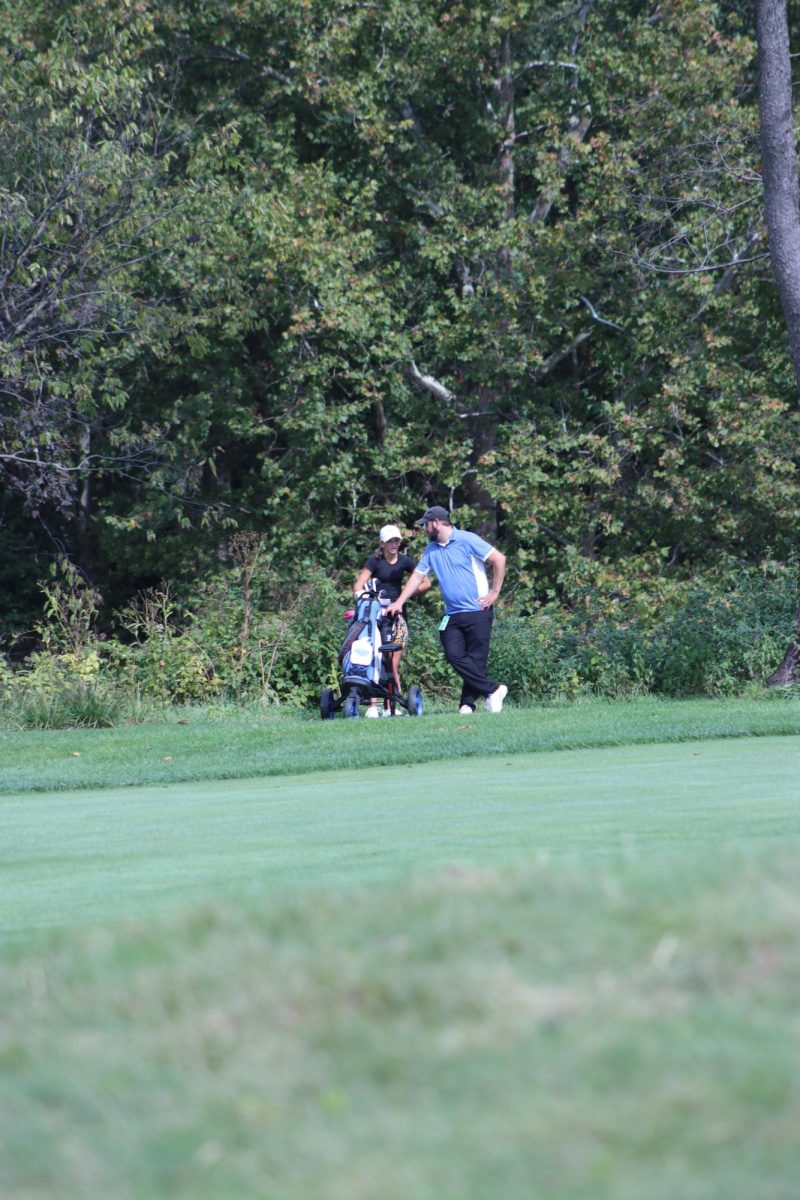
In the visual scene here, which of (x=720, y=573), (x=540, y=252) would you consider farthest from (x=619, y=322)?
(x=720, y=573)

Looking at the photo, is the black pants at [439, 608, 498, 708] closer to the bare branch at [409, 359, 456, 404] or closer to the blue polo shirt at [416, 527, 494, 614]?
the blue polo shirt at [416, 527, 494, 614]

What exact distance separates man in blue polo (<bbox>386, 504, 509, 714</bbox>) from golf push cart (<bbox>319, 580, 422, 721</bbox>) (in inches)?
17.7

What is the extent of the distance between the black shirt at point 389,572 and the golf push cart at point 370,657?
14cm

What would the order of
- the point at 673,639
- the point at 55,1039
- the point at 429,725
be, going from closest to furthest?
1. the point at 55,1039
2. the point at 429,725
3. the point at 673,639

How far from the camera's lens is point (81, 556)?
1281 inches

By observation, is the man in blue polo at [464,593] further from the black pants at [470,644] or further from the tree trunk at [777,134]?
the tree trunk at [777,134]

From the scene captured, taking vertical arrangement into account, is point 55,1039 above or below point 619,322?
below

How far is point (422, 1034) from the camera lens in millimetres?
2824

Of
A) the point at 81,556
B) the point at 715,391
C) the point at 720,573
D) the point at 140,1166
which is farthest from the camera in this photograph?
the point at 81,556

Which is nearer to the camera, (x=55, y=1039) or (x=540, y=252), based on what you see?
(x=55, y=1039)

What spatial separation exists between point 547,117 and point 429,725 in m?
14.4

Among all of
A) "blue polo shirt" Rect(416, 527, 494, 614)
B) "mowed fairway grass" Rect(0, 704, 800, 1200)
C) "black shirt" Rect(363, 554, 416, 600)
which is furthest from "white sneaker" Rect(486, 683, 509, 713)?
"mowed fairway grass" Rect(0, 704, 800, 1200)

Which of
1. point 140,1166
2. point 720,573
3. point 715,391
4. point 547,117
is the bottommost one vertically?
point 140,1166

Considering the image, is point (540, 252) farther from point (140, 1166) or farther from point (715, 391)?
point (140, 1166)
